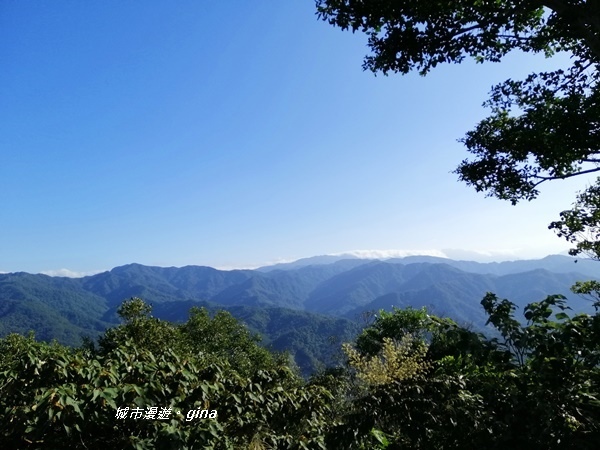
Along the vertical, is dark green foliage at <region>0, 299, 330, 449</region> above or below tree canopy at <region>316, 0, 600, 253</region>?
below

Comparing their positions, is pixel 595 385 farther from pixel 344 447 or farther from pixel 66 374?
pixel 66 374

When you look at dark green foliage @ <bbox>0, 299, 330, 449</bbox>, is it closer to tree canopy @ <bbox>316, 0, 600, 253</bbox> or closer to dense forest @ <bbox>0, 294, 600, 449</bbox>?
dense forest @ <bbox>0, 294, 600, 449</bbox>

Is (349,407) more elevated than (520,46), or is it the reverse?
(520,46)

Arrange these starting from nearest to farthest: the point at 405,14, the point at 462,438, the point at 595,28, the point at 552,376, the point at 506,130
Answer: the point at 552,376 → the point at 462,438 → the point at 595,28 → the point at 405,14 → the point at 506,130

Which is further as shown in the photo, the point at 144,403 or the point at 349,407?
the point at 349,407

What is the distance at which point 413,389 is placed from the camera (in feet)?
10.1

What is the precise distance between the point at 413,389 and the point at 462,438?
0.53 metres

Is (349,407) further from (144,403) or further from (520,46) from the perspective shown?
(520,46)

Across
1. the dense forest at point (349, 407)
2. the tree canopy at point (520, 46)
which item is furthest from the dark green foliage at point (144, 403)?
the tree canopy at point (520, 46)

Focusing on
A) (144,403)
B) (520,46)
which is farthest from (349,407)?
(520,46)

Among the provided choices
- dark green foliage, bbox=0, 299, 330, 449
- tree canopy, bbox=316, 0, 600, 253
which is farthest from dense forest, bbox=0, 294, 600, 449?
tree canopy, bbox=316, 0, 600, 253

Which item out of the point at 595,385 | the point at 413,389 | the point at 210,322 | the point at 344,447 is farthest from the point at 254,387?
the point at 210,322

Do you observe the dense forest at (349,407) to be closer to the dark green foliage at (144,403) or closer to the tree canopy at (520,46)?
the dark green foliage at (144,403)

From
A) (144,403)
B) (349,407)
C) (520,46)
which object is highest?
(520,46)
